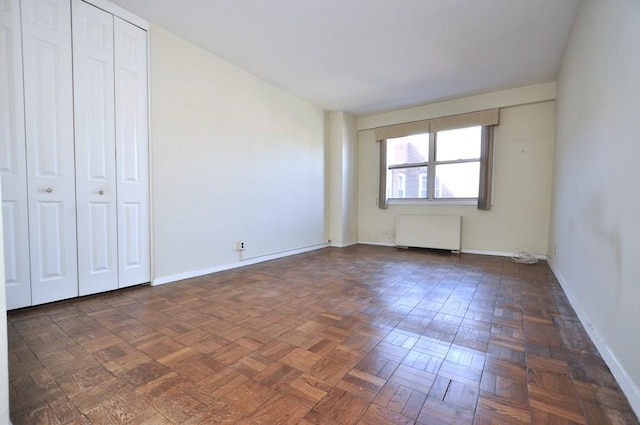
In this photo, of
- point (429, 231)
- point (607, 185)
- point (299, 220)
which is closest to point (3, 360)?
point (607, 185)

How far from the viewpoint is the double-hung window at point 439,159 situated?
176 inches

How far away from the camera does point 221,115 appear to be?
11.0ft

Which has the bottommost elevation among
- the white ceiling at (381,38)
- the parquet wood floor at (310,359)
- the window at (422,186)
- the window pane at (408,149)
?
the parquet wood floor at (310,359)

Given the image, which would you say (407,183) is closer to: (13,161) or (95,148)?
(95,148)

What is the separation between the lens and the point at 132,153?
2.62m

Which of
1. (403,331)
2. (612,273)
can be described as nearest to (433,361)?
(403,331)

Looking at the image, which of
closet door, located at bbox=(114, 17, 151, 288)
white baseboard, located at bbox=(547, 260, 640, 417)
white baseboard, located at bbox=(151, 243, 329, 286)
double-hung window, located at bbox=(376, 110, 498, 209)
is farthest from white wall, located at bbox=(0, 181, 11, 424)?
double-hung window, located at bbox=(376, 110, 498, 209)

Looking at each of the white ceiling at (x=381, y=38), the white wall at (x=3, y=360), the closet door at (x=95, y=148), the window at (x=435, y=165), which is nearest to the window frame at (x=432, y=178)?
the window at (x=435, y=165)

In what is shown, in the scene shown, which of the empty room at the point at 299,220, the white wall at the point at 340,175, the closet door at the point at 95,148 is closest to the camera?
the empty room at the point at 299,220

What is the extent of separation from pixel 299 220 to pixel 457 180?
2.75 metres

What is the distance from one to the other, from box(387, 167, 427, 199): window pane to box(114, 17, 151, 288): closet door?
4124 mm

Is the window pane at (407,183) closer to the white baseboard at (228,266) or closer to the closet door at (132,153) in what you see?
the white baseboard at (228,266)

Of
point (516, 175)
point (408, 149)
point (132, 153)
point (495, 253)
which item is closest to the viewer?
point (132, 153)

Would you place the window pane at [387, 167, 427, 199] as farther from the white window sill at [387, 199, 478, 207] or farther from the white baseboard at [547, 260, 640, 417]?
the white baseboard at [547, 260, 640, 417]
